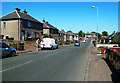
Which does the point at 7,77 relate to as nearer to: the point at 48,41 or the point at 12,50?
the point at 12,50

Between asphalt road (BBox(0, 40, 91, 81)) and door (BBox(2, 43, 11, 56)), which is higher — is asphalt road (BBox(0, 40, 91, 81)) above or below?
below

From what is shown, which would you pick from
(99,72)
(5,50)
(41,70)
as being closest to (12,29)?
(5,50)

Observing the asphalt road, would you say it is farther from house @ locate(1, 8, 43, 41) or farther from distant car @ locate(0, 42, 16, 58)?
house @ locate(1, 8, 43, 41)

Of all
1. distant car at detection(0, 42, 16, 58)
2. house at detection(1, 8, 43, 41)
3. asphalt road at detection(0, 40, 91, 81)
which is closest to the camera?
asphalt road at detection(0, 40, 91, 81)

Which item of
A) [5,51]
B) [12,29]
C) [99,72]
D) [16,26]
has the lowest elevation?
[99,72]

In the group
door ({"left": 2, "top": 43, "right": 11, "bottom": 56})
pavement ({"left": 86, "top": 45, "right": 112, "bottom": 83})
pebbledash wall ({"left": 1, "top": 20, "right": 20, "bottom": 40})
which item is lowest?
pavement ({"left": 86, "top": 45, "right": 112, "bottom": 83})

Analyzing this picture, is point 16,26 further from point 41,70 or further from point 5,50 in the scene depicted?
point 41,70

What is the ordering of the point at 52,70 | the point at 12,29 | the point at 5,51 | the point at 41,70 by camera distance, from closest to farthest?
the point at 41,70 → the point at 52,70 → the point at 5,51 → the point at 12,29

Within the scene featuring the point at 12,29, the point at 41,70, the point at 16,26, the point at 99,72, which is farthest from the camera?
the point at 12,29

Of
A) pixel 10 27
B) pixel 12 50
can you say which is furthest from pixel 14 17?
pixel 12 50

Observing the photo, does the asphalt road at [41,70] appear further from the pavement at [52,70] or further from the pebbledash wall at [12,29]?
the pebbledash wall at [12,29]

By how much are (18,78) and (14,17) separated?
101ft

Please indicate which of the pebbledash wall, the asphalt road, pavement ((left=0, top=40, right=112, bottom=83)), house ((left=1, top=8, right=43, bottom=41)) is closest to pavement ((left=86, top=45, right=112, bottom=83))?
pavement ((left=0, top=40, right=112, bottom=83))

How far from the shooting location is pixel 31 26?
39875mm
